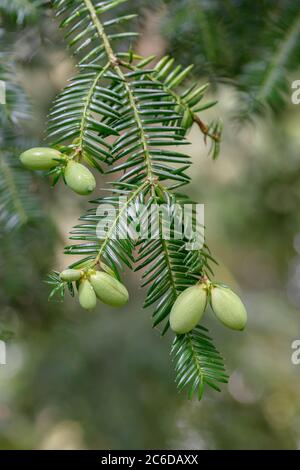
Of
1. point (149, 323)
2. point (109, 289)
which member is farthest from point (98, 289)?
point (149, 323)

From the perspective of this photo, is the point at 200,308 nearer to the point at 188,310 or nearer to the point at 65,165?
the point at 188,310

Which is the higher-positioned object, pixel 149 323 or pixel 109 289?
pixel 149 323

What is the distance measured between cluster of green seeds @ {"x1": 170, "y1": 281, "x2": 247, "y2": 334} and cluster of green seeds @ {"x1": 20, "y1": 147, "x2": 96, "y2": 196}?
94 mm

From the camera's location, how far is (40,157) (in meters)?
0.37

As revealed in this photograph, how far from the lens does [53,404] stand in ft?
4.45

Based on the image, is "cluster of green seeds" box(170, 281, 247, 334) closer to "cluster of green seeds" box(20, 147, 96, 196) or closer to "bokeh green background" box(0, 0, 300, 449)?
"cluster of green seeds" box(20, 147, 96, 196)

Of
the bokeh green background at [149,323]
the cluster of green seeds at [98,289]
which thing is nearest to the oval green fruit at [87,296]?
the cluster of green seeds at [98,289]

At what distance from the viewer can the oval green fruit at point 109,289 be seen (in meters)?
0.34

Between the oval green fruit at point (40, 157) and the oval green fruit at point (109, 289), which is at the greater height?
the oval green fruit at point (40, 157)

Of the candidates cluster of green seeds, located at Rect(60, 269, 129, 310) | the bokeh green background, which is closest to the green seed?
cluster of green seeds, located at Rect(60, 269, 129, 310)

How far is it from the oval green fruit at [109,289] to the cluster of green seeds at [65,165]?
6 centimetres

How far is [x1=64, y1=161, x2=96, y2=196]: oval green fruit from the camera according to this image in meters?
0.35

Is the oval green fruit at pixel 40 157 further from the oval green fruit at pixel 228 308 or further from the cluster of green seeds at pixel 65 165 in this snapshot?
the oval green fruit at pixel 228 308
